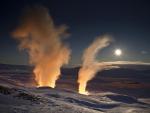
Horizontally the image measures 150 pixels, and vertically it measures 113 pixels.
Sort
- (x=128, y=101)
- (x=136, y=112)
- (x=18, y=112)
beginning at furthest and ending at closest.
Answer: (x=128, y=101)
(x=136, y=112)
(x=18, y=112)

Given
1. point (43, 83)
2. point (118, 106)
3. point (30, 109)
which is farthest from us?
point (43, 83)

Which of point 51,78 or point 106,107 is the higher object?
point 51,78

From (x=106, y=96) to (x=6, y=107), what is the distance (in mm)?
55680

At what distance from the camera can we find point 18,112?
35.2 metres

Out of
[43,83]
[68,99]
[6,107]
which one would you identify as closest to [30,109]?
[6,107]

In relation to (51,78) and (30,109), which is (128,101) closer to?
(51,78)

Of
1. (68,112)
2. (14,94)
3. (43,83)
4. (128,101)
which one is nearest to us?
(68,112)

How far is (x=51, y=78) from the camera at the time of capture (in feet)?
385

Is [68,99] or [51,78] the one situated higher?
[51,78]

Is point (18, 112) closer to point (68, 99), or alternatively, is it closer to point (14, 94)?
point (14, 94)

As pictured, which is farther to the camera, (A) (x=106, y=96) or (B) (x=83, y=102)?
(A) (x=106, y=96)

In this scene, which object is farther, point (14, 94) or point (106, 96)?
point (106, 96)

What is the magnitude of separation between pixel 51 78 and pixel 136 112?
57.5 metres

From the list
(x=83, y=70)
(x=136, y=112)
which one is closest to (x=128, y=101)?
(x=136, y=112)
